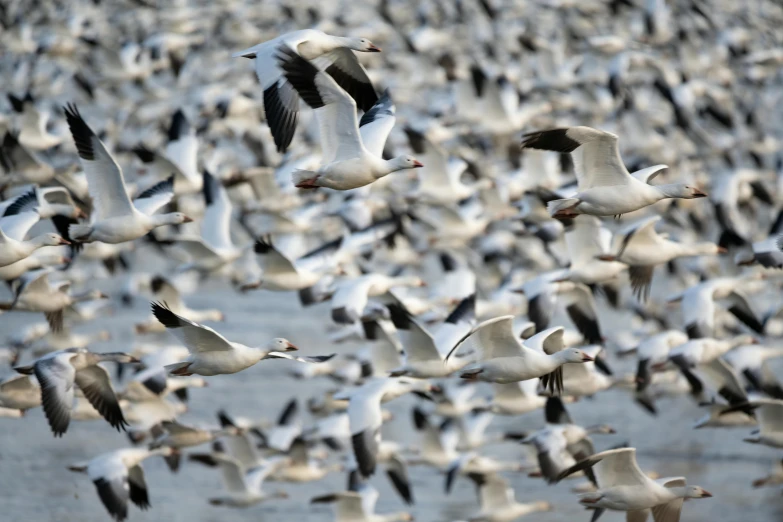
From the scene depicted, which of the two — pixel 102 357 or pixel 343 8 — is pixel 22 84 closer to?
pixel 343 8

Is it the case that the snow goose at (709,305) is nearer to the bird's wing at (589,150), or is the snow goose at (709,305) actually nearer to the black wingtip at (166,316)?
the bird's wing at (589,150)

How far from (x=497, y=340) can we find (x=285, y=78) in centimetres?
202

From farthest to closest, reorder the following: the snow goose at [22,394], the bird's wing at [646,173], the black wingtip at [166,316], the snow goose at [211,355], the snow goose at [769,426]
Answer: the snow goose at [769,426]
the snow goose at [22,394]
the bird's wing at [646,173]
the snow goose at [211,355]
the black wingtip at [166,316]

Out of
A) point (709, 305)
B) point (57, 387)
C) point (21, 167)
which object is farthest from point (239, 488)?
point (709, 305)

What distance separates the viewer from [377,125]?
8359mm

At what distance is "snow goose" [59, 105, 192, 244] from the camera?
8.31 meters

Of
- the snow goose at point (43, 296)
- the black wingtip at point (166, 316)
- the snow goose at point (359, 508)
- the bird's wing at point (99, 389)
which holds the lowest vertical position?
the snow goose at point (359, 508)

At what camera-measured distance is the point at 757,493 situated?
1077 centimetres

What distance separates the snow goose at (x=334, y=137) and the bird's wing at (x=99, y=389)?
1.89 metres

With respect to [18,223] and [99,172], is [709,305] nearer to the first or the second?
[99,172]

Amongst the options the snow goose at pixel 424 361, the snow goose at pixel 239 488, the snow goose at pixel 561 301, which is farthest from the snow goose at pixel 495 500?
the snow goose at pixel 239 488

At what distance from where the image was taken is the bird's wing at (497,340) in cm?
749

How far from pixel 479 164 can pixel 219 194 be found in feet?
14.9

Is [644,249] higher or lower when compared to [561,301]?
higher
